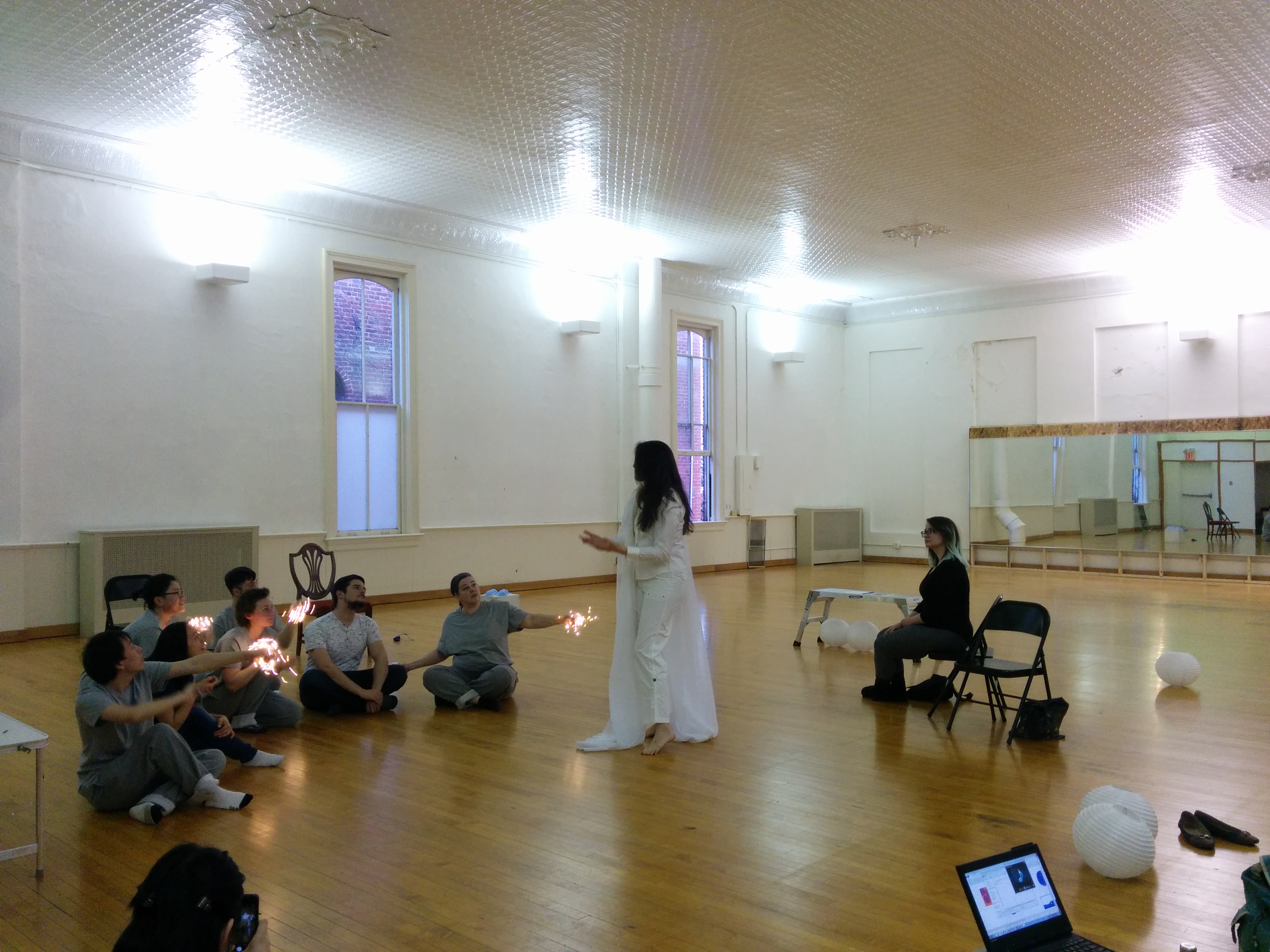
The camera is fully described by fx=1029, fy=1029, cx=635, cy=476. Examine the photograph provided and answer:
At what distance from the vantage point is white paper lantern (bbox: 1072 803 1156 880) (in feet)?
11.9

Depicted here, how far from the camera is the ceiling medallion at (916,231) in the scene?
1259 centimetres

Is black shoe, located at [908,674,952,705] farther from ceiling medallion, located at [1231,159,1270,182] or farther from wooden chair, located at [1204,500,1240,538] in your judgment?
wooden chair, located at [1204,500,1240,538]

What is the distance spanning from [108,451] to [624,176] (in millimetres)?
5598

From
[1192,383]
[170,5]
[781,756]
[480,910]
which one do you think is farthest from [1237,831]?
[1192,383]

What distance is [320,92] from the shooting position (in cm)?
816

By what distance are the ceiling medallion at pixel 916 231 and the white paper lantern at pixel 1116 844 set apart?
987 centimetres

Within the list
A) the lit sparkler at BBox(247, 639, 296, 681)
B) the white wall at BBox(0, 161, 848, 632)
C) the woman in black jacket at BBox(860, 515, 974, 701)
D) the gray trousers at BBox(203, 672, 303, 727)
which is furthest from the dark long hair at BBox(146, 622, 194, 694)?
the white wall at BBox(0, 161, 848, 632)

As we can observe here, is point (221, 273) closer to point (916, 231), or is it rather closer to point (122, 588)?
point (122, 588)

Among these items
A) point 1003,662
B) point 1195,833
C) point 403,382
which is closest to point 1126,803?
point 1195,833

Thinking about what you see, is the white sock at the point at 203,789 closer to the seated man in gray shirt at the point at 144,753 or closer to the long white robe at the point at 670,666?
the seated man in gray shirt at the point at 144,753

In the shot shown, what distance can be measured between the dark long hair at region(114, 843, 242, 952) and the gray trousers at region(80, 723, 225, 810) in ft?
9.11

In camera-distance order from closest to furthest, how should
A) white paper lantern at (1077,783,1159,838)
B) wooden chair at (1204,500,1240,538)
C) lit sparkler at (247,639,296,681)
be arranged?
white paper lantern at (1077,783,1159,838) < lit sparkler at (247,639,296,681) < wooden chair at (1204,500,1240,538)

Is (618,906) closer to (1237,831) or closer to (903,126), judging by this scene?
(1237,831)

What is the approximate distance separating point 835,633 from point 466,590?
3.57m
